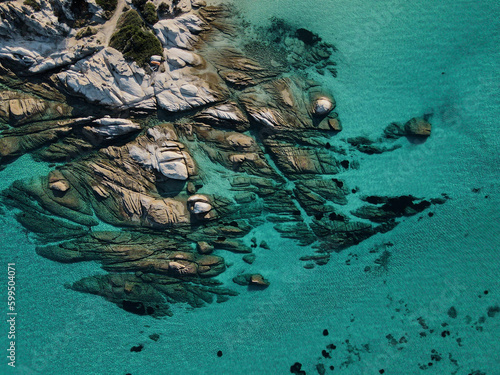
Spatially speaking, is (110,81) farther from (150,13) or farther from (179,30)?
(179,30)

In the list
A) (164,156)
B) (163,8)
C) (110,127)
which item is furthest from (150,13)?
(164,156)

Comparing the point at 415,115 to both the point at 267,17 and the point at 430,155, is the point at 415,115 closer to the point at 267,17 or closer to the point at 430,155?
the point at 430,155

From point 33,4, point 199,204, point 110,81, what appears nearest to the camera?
point 33,4

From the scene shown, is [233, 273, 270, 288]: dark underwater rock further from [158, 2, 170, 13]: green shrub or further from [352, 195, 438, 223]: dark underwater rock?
[158, 2, 170, 13]: green shrub

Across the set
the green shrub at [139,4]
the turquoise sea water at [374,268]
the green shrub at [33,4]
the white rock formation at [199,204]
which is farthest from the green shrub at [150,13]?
the white rock formation at [199,204]

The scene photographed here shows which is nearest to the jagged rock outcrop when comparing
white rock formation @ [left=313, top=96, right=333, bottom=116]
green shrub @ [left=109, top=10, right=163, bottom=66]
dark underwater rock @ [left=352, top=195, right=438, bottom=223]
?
green shrub @ [left=109, top=10, right=163, bottom=66]

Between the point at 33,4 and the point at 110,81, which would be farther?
the point at 110,81

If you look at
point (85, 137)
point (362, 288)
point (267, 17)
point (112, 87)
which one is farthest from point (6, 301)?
point (267, 17)
